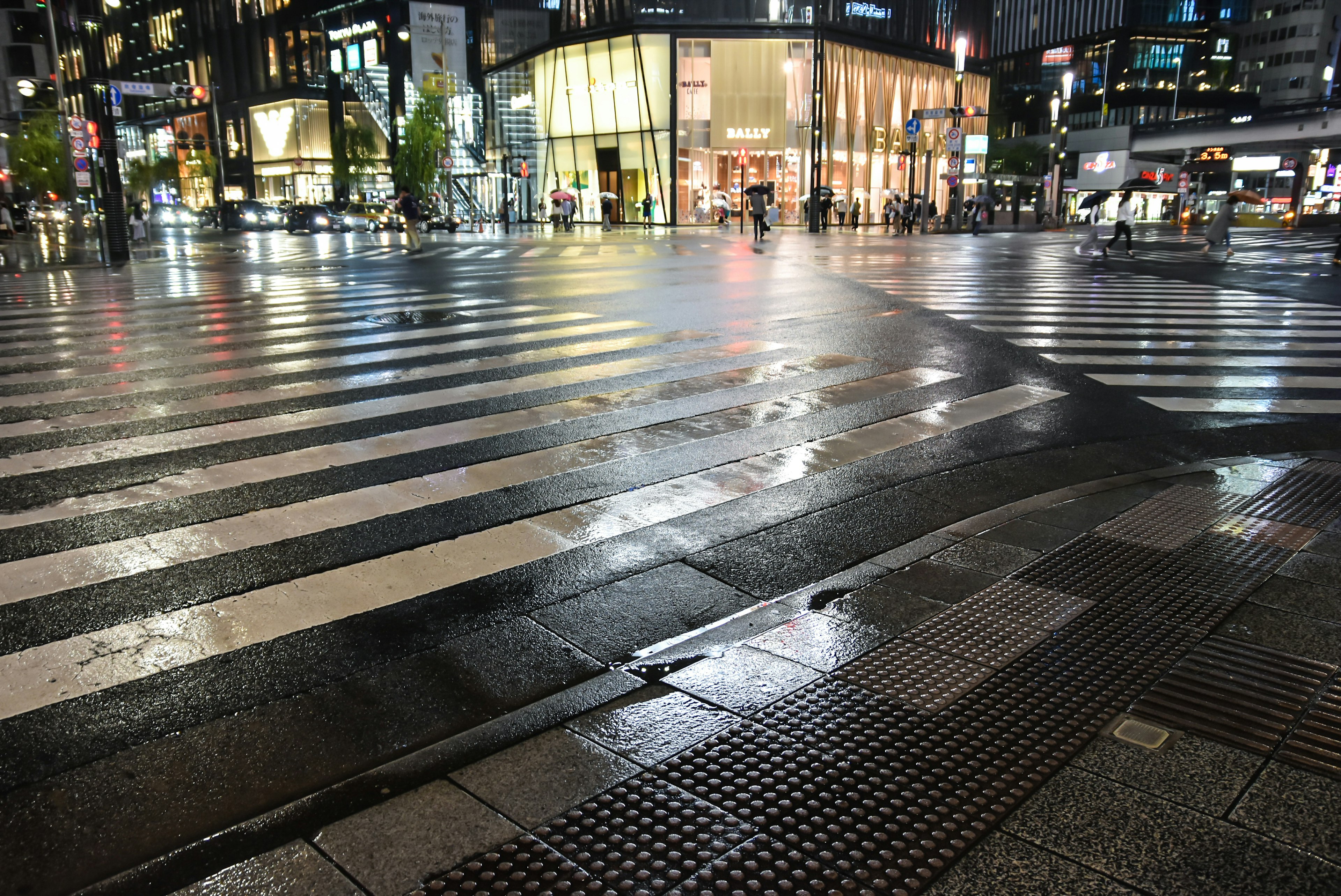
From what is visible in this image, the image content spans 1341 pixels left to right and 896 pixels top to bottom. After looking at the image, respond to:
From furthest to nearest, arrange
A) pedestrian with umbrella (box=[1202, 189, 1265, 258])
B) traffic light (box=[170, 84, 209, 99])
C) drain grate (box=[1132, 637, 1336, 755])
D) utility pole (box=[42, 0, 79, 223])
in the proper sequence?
traffic light (box=[170, 84, 209, 99]) → utility pole (box=[42, 0, 79, 223]) → pedestrian with umbrella (box=[1202, 189, 1265, 258]) → drain grate (box=[1132, 637, 1336, 755])

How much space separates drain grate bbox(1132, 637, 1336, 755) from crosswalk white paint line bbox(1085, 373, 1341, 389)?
577cm

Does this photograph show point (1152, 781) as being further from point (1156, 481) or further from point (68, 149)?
point (68, 149)

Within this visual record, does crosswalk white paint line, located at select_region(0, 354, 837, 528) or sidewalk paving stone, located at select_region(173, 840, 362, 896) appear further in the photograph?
crosswalk white paint line, located at select_region(0, 354, 837, 528)

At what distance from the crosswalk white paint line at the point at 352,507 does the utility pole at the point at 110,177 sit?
79.4 feet

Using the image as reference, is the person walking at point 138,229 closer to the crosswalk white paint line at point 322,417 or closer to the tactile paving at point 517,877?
the crosswalk white paint line at point 322,417

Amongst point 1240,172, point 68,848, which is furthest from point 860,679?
point 1240,172

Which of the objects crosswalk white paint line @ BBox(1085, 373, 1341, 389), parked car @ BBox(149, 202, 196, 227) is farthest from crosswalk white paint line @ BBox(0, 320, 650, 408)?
parked car @ BBox(149, 202, 196, 227)

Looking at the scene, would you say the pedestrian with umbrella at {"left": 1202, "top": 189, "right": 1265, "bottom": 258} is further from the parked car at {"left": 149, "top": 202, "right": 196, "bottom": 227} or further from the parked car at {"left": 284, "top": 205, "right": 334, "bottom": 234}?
the parked car at {"left": 149, "top": 202, "right": 196, "bottom": 227}

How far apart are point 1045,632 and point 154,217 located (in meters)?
Result: 91.8

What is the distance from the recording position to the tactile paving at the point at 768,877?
7.28 ft

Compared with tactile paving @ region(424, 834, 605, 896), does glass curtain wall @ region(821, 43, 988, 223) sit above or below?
above

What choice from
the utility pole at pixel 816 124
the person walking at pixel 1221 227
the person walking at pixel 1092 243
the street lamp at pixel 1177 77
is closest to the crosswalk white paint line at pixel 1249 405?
the person walking at pixel 1221 227

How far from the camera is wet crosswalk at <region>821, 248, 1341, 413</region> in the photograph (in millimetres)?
8383

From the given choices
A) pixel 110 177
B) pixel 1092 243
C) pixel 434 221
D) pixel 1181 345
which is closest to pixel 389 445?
pixel 1181 345
